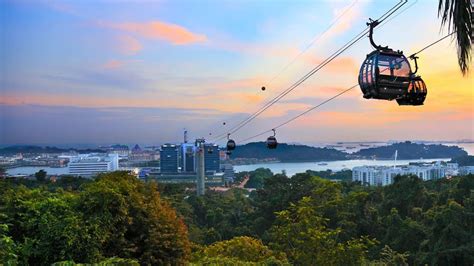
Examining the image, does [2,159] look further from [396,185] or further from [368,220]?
[396,185]

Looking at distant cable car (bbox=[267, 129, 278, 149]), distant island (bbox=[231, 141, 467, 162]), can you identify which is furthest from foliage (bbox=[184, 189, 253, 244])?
distant island (bbox=[231, 141, 467, 162])

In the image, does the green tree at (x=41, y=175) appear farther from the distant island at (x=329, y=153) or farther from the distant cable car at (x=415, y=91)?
the distant cable car at (x=415, y=91)

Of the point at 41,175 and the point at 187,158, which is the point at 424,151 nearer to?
the point at 187,158

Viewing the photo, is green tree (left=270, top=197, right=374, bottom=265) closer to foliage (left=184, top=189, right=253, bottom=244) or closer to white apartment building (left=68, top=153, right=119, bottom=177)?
foliage (left=184, top=189, right=253, bottom=244)

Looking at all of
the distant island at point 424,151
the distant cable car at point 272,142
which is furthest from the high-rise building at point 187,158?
the distant cable car at point 272,142

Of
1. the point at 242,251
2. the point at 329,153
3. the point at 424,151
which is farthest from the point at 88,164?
the point at 329,153

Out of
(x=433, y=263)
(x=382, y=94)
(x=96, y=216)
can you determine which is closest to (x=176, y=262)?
(x=96, y=216)
